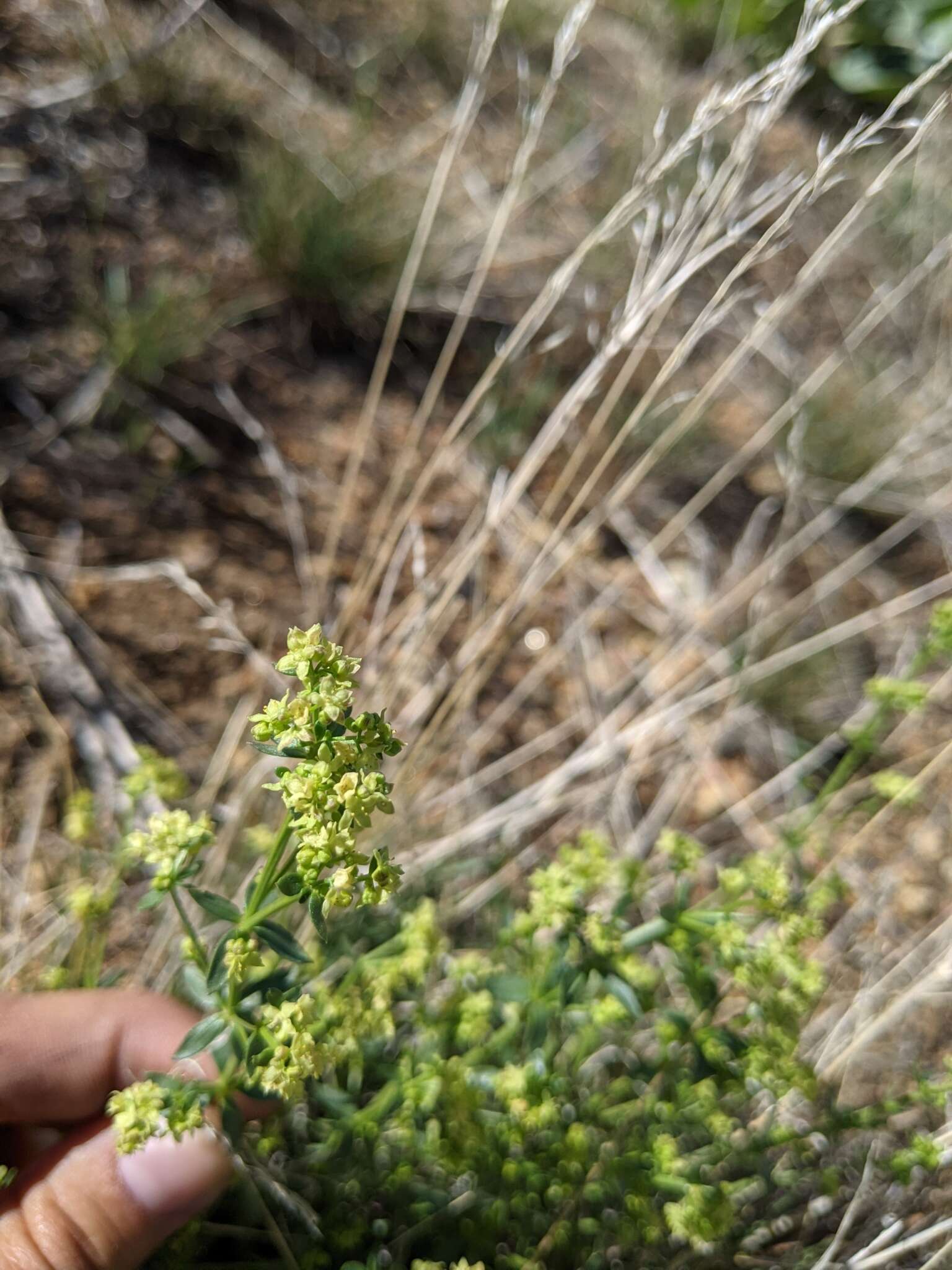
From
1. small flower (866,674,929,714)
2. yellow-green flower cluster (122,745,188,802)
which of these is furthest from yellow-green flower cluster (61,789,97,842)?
small flower (866,674,929,714)

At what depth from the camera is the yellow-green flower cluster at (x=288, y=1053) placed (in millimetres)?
1124

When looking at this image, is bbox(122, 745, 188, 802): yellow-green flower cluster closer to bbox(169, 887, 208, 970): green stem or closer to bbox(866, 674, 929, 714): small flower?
bbox(169, 887, 208, 970): green stem

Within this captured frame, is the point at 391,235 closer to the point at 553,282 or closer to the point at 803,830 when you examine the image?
the point at 553,282

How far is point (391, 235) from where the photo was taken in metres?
3.48

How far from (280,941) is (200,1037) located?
0.60 feet

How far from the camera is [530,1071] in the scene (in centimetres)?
156

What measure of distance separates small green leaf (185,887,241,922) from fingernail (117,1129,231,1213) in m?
0.40

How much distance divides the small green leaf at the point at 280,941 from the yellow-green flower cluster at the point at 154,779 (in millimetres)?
512

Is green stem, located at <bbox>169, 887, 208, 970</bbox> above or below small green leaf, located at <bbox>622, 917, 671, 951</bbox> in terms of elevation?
above

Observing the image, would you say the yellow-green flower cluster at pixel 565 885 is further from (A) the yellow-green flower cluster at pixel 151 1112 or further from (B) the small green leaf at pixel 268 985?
(A) the yellow-green flower cluster at pixel 151 1112

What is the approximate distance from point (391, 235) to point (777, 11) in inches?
113

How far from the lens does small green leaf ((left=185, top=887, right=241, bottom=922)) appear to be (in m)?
1.23

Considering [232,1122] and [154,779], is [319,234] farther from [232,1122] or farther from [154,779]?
[232,1122]

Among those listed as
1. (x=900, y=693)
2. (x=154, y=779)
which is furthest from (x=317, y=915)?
(x=900, y=693)
